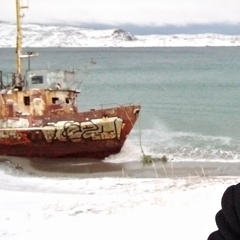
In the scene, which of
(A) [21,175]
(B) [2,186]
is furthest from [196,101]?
(B) [2,186]

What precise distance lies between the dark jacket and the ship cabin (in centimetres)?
2049

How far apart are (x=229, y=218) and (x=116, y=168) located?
64.6ft

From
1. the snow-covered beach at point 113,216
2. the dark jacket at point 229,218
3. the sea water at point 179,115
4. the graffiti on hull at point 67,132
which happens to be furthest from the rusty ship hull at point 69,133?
the dark jacket at point 229,218

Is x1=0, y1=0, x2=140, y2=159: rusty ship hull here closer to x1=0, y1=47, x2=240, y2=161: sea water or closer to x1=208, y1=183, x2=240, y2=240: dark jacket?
x1=0, y1=47, x2=240, y2=161: sea water

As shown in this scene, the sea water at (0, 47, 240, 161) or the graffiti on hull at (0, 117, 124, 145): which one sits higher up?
the graffiti on hull at (0, 117, 124, 145)

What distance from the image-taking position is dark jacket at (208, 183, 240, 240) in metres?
1.22

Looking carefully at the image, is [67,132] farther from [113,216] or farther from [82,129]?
[113,216]

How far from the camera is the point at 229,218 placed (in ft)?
4.01

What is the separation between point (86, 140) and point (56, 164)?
1386 mm

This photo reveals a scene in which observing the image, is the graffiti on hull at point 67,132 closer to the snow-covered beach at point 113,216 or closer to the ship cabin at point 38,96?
the ship cabin at point 38,96

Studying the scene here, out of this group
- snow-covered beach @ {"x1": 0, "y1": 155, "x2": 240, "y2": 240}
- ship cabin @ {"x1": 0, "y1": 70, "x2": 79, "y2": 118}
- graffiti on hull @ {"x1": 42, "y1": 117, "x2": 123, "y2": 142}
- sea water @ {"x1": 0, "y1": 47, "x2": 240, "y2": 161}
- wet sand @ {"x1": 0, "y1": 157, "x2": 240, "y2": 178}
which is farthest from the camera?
sea water @ {"x1": 0, "y1": 47, "x2": 240, "y2": 161}

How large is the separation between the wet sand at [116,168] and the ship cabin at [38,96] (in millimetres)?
1768

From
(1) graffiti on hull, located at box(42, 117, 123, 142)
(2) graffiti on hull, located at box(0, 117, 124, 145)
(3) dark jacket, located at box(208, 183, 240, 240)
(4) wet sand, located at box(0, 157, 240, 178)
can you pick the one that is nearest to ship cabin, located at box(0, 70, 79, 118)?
(2) graffiti on hull, located at box(0, 117, 124, 145)

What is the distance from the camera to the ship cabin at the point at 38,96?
21.8 meters
